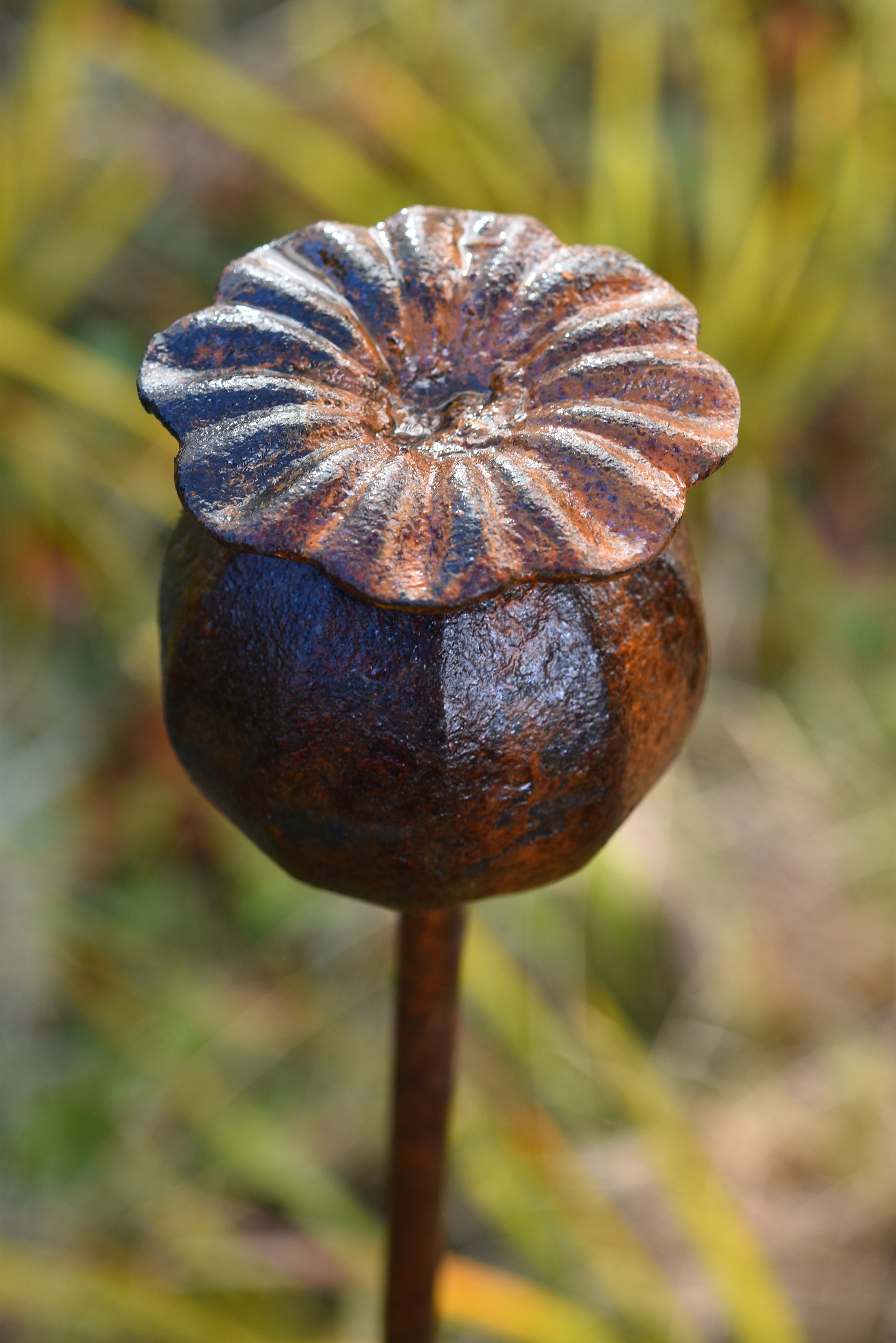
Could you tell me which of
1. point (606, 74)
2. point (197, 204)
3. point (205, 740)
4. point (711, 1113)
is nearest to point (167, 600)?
point (205, 740)

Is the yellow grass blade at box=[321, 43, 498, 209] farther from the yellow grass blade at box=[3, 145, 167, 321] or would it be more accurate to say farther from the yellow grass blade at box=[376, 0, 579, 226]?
the yellow grass blade at box=[3, 145, 167, 321]

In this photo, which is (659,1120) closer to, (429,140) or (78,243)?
(429,140)

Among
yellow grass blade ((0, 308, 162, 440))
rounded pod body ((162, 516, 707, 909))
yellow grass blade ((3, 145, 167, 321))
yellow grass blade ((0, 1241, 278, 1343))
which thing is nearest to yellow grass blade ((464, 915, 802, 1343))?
yellow grass blade ((0, 1241, 278, 1343))

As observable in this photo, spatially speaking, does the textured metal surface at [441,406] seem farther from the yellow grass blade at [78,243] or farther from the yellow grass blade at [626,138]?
the yellow grass blade at [78,243]

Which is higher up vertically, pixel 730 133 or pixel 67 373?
pixel 730 133

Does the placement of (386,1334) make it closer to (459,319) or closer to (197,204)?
(459,319)

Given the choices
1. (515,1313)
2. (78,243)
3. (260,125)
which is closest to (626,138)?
(260,125)
